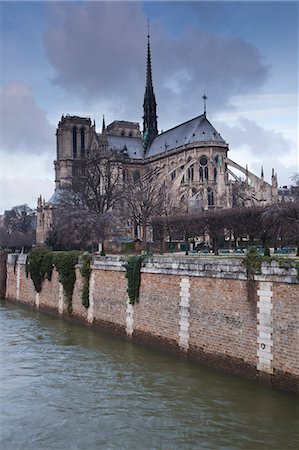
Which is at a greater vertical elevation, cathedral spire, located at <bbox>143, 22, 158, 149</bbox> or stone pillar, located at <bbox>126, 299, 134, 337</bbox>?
cathedral spire, located at <bbox>143, 22, 158, 149</bbox>

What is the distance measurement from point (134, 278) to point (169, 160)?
50.4 m

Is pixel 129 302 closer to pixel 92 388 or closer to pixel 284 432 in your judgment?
pixel 92 388

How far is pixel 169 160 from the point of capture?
6781cm

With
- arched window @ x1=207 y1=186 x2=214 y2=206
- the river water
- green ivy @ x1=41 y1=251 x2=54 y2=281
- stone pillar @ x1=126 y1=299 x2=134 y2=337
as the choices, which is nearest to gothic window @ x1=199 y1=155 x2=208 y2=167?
arched window @ x1=207 y1=186 x2=214 y2=206

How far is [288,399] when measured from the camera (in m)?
12.0

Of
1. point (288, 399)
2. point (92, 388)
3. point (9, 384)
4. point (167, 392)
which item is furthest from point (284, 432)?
point (9, 384)

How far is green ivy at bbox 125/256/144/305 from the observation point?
18.6 metres

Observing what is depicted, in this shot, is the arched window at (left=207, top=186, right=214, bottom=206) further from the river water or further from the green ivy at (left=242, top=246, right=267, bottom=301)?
the green ivy at (left=242, top=246, right=267, bottom=301)

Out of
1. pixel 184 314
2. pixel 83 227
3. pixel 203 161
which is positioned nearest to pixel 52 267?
pixel 184 314

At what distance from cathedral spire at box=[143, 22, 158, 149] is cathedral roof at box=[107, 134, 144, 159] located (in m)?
1.30

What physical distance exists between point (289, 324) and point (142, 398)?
4286 millimetres

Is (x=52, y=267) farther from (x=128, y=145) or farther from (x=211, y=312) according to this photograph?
(x=128, y=145)

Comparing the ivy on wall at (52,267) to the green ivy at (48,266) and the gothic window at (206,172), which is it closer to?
the green ivy at (48,266)

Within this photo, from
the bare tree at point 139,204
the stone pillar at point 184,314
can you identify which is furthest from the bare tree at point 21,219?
the stone pillar at point 184,314
